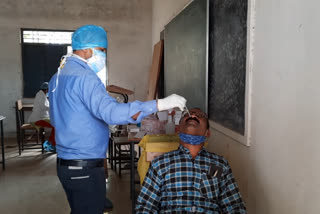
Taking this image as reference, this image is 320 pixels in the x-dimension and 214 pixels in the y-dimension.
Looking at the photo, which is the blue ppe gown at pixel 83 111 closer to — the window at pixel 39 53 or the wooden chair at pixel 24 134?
the wooden chair at pixel 24 134

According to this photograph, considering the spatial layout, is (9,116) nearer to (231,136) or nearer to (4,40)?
(4,40)

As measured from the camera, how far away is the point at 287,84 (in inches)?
58.1

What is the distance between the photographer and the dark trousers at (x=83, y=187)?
1.55 metres

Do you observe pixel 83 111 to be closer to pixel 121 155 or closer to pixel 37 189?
pixel 37 189

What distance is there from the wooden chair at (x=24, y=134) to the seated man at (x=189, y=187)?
397 cm

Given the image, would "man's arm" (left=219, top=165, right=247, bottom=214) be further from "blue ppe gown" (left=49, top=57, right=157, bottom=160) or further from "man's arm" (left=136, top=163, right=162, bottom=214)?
"blue ppe gown" (left=49, top=57, right=157, bottom=160)

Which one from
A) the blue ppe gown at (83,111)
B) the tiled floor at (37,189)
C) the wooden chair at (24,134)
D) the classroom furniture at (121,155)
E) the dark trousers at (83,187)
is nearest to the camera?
the blue ppe gown at (83,111)

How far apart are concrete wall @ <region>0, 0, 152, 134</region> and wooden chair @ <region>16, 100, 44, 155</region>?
566mm

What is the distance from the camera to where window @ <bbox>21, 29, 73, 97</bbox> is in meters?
6.41

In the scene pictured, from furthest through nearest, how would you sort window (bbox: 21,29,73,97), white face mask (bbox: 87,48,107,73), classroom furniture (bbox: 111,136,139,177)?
window (bbox: 21,29,73,97) → classroom furniture (bbox: 111,136,139,177) → white face mask (bbox: 87,48,107,73)

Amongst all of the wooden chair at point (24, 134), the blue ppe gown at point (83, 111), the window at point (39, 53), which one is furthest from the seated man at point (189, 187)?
the window at point (39, 53)

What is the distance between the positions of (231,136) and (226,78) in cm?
45

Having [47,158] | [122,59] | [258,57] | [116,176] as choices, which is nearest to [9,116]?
[47,158]

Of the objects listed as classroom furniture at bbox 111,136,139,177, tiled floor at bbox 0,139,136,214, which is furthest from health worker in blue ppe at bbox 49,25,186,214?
classroom furniture at bbox 111,136,139,177
